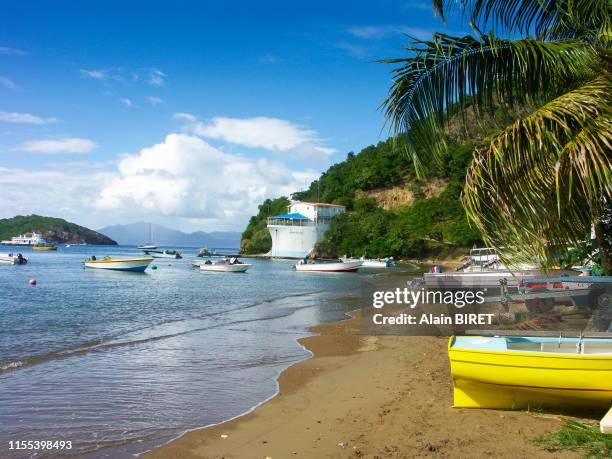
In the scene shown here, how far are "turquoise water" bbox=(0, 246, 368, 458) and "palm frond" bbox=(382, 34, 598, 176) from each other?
541 centimetres

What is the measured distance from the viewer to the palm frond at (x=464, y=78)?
6266mm

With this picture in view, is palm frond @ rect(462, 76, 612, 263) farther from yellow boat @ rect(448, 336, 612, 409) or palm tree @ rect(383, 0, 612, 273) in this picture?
yellow boat @ rect(448, 336, 612, 409)

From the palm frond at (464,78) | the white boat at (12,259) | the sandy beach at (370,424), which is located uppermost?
the palm frond at (464,78)

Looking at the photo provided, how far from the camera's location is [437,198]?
326ft

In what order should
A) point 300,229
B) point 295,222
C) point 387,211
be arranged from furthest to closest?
point 387,211 < point 295,222 < point 300,229

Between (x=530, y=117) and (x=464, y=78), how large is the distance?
1.47 metres

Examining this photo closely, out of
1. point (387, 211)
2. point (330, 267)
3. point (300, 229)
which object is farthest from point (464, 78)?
point (387, 211)

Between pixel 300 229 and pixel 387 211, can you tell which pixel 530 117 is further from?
pixel 387 211

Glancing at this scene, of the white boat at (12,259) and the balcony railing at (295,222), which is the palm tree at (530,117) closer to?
the white boat at (12,259)

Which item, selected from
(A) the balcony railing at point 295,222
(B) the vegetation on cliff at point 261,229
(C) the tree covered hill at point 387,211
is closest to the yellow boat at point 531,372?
(C) the tree covered hill at point 387,211

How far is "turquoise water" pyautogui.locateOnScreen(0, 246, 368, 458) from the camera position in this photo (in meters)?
8.13

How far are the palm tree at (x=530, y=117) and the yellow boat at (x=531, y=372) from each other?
4.12 ft

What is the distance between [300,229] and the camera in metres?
101

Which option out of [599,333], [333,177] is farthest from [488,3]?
[333,177]
